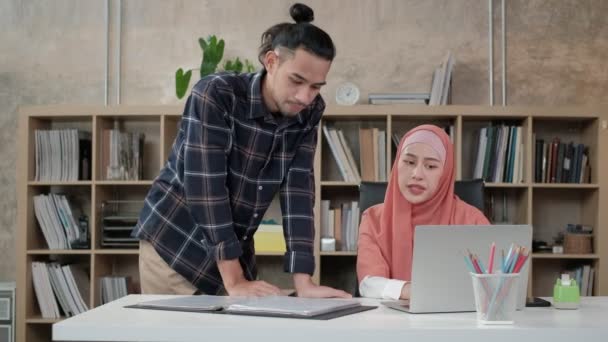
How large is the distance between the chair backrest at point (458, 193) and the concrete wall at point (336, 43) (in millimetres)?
1613

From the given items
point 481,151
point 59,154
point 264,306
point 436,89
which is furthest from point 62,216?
point 264,306

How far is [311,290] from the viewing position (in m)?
2.05

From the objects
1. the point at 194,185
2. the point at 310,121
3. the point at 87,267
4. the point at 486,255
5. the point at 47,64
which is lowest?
the point at 87,267

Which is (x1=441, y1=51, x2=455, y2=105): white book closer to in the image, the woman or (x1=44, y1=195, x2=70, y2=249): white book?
the woman

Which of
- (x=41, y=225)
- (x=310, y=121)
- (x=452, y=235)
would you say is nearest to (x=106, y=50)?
→ (x=41, y=225)

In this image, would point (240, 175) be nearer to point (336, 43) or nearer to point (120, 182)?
point (120, 182)

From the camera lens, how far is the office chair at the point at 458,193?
2.81 metres

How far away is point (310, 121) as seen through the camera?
7.27 ft

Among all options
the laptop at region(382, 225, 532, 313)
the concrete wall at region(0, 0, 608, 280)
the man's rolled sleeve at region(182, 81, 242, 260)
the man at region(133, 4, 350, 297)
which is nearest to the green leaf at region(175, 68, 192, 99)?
the concrete wall at region(0, 0, 608, 280)

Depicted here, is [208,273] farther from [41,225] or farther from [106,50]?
[106,50]

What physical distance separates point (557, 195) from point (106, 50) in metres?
2.45

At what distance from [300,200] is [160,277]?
41cm

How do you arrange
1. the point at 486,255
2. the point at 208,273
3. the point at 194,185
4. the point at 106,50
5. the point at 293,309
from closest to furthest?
1. the point at 293,309
2. the point at 486,255
3. the point at 194,185
4. the point at 208,273
5. the point at 106,50

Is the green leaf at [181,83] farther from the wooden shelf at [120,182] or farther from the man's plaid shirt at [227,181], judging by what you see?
the man's plaid shirt at [227,181]
